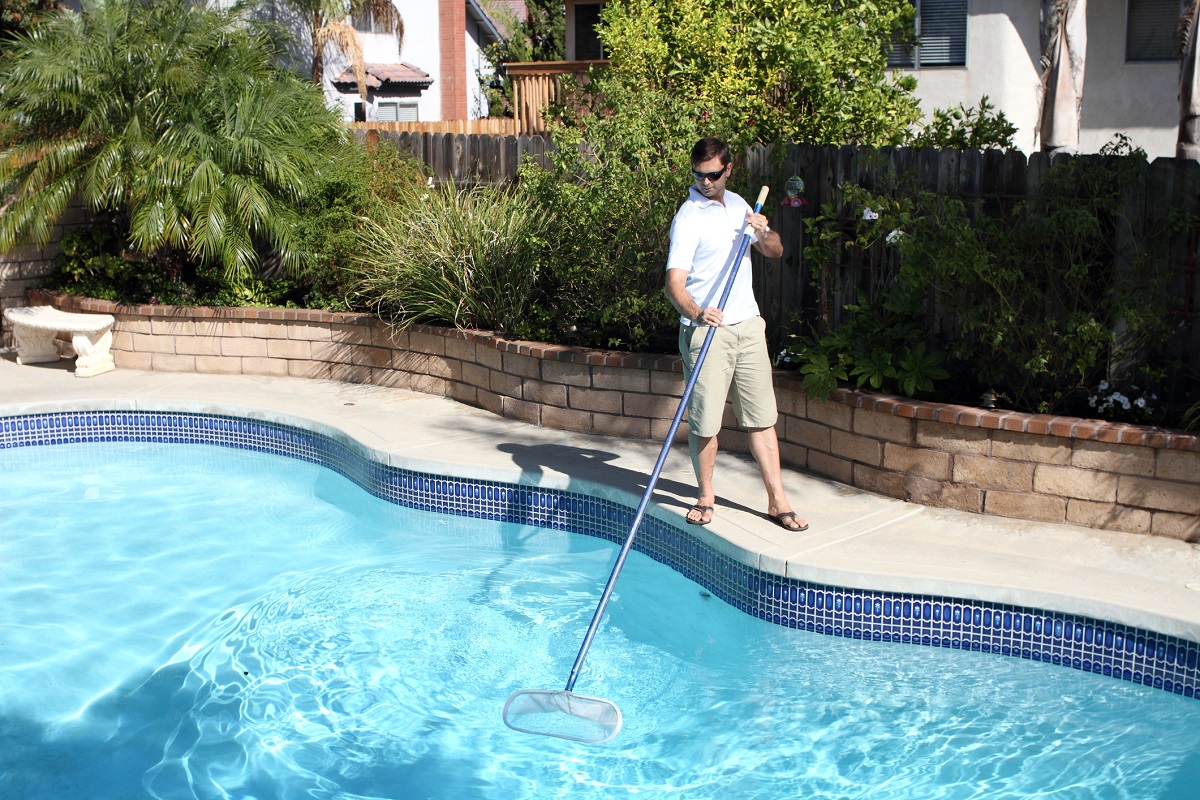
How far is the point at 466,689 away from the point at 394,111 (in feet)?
82.6

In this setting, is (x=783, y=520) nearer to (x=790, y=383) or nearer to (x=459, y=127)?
(x=790, y=383)

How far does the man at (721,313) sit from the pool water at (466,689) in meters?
0.84

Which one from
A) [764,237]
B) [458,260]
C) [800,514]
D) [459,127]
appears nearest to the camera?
[764,237]

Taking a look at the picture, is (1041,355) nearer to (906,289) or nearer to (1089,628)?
(906,289)

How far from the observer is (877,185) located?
6.88 metres

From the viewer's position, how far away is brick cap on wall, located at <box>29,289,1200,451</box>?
225 inches

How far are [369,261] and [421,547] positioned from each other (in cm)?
315

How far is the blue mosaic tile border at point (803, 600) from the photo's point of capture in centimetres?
497

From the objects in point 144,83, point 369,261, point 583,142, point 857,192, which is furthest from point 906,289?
point 144,83

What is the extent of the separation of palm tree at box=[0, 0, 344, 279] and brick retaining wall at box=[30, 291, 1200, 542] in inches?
27.7

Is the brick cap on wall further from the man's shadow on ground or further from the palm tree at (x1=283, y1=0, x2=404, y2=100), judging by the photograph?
the palm tree at (x1=283, y1=0, x2=404, y2=100)

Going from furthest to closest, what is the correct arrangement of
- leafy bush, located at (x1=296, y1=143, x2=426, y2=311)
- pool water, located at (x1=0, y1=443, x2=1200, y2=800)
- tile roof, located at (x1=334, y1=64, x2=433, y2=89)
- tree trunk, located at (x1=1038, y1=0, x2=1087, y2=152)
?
1. tile roof, located at (x1=334, y1=64, x2=433, y2=89)
2. leafy bush, located at (x1=296, y1=143, x2=426, y2=311)
3. tree trunk, located at (x1=1038, y1=0, x2=1087, y2=152)
4. pool water, located at (x1=0, y1=443, x2=1200, y2=800)

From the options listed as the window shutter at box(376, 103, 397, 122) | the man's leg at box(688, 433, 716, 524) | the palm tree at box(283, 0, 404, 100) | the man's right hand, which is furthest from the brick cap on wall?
the window shutter at box(376, 103, 397, 122)

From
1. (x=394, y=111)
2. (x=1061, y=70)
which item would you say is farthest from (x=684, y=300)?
(x=394, y=111)
